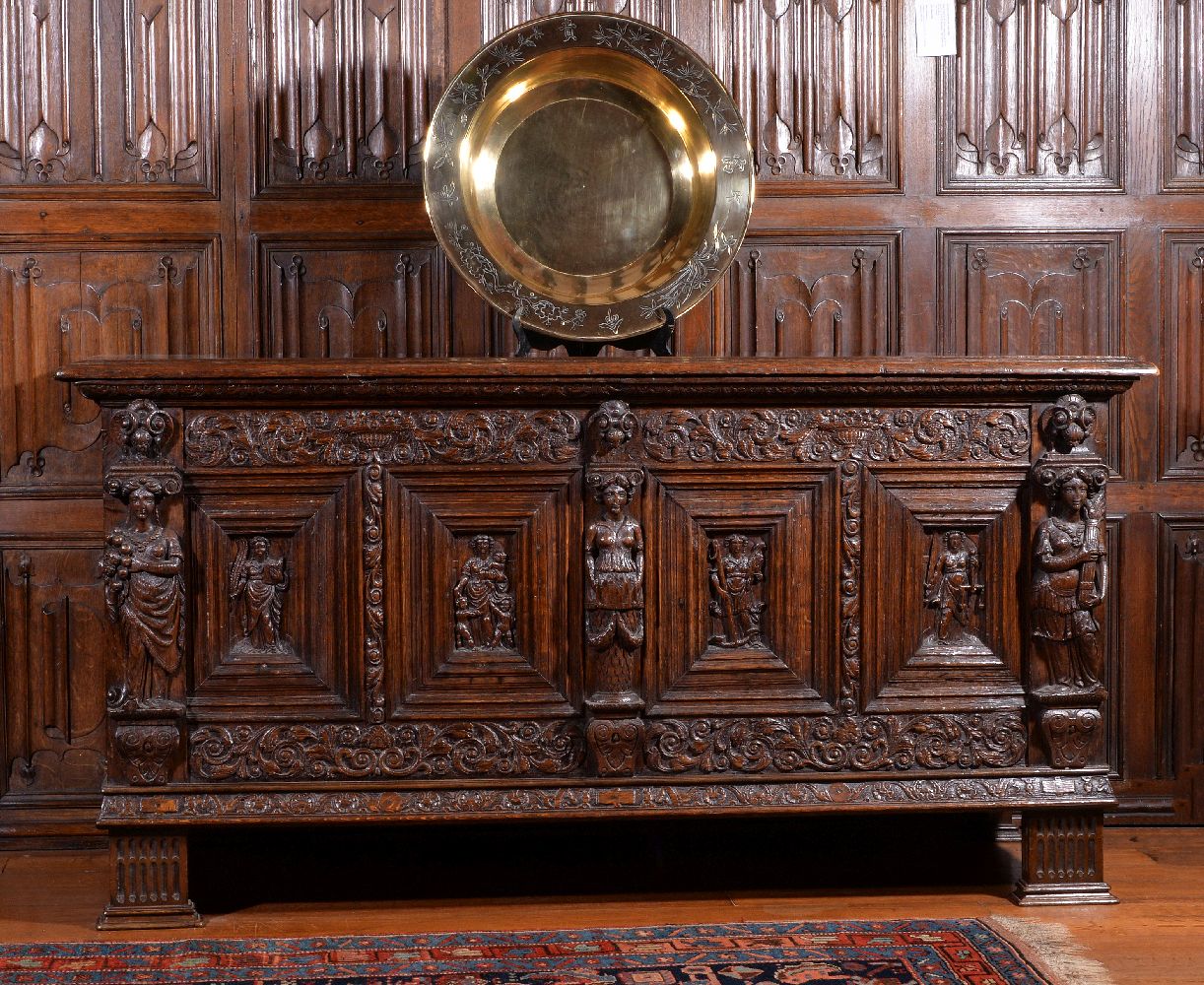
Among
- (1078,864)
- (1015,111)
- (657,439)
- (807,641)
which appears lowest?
(1078,864)

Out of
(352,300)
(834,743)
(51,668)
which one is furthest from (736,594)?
(51,668)

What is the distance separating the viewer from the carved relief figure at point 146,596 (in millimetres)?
2773

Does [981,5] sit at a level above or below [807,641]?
above

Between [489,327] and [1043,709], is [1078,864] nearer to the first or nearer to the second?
[1043,709]

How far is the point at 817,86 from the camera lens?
3570 mm

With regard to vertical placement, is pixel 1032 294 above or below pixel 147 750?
above

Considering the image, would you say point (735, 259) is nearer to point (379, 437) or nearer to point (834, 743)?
point (379, 437)

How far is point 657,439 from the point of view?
9.46ft

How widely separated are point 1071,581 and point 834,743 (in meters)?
0.62

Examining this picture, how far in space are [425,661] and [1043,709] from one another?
1351 mm

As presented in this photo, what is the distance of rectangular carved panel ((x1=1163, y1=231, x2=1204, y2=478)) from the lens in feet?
11.8

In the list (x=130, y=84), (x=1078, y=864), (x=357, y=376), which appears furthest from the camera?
(x=130, y=84)

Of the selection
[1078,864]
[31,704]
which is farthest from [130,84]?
[1078,864]

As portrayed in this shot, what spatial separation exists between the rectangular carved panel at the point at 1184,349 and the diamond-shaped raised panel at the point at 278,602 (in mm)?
2226
